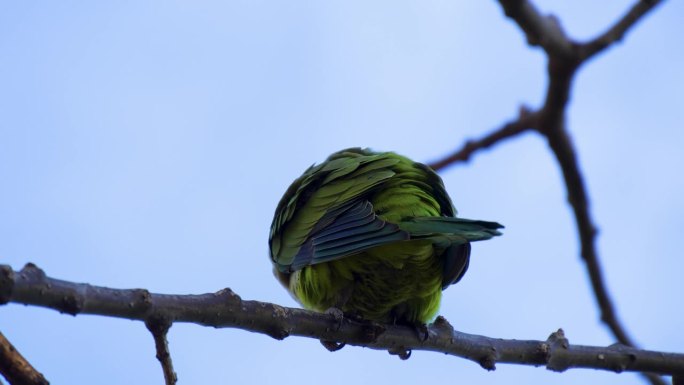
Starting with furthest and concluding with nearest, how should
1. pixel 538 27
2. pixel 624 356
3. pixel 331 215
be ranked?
pixel 331 215, pixel 624 356, pixel 538 27

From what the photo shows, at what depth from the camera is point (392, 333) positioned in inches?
192

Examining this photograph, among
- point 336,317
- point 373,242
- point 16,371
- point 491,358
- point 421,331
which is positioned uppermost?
point 373,242

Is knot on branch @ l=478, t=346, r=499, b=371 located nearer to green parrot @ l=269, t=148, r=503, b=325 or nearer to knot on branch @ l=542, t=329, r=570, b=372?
knot on branch @ l=542, t=329, r=570, b=372

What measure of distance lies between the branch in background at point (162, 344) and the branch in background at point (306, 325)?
1.0 inches

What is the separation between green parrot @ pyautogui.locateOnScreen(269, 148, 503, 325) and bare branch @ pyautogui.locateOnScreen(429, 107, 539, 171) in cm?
44

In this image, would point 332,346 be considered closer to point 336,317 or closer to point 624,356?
point 336,317

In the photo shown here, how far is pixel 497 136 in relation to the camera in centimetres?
376

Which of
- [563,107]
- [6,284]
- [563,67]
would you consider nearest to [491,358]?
[563,107]

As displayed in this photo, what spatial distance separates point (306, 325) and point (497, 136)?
1312 mm

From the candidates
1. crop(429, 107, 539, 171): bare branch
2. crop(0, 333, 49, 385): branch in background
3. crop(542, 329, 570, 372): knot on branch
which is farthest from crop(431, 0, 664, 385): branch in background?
crop(0, 333, 49, 385): branch in background

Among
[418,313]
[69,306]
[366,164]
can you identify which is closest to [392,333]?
[418,313]

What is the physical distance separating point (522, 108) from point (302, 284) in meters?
2.08

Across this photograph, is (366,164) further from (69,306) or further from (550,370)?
A: (69,306)

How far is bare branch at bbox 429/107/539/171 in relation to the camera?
357cm
